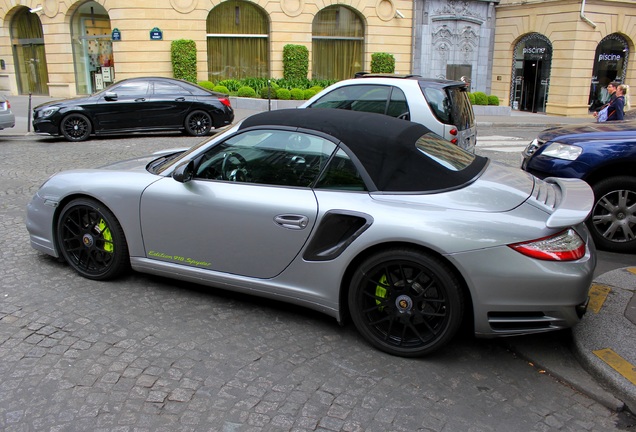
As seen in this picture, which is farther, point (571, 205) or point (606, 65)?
point (606, 65)

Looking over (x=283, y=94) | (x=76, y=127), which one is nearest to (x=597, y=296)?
(x=76, y=127)

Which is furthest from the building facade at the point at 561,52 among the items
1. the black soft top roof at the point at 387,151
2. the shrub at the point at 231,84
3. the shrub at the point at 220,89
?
the black soft top roof at the point at 387,151

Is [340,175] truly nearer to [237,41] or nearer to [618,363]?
[618,363]

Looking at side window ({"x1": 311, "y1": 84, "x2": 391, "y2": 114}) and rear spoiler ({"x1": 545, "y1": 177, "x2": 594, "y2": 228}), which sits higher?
side window ({"x1": 311, "y1": 84, "x2": 391, "y2": 114})

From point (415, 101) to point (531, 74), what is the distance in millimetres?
23205

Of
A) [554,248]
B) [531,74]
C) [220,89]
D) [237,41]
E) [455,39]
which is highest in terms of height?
[455,39]

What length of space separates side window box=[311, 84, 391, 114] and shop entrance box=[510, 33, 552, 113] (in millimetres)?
22041

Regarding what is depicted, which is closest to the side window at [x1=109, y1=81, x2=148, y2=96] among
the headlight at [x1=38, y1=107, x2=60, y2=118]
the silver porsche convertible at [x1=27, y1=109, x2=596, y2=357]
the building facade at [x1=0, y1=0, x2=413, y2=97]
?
the headlight at [x1=38, y1=107, x2=60, y2=118]

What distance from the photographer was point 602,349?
143 inches

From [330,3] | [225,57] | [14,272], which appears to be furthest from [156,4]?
[14,272]

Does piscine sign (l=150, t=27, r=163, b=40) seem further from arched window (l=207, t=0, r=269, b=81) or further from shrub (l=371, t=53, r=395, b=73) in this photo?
shrub (l=371, t=53, r=395, b=73)

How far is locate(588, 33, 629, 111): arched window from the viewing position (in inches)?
1037

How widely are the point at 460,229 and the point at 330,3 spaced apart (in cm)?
2476

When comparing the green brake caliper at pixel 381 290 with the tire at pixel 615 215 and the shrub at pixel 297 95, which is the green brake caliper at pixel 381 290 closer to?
the tire at pixel 615 215
